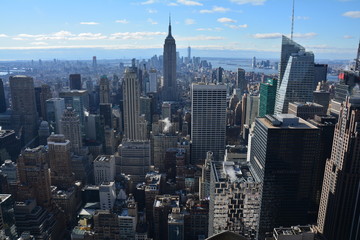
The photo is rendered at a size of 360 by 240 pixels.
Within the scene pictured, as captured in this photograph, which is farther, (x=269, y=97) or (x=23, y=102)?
(x=23, y=102)

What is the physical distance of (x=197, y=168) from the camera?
2603 cm

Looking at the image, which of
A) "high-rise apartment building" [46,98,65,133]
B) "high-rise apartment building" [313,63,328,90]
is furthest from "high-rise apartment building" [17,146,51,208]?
"high-rise apartment building" [313,63,328,90]

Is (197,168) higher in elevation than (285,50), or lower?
lower

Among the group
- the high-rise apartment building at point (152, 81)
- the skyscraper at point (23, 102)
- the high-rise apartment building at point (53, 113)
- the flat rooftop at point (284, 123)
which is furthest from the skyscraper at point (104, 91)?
the flat rooftop at point (284, 123)

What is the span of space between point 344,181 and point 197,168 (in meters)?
14.1

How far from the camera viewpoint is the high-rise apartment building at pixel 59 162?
77.9 feet

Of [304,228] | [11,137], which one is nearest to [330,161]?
[304,228]

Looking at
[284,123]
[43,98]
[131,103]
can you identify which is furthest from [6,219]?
[43,98]

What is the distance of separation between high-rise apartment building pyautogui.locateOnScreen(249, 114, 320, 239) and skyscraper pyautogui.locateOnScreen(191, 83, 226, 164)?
1363 cm

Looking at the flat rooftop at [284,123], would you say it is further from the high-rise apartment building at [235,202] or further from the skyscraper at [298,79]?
the skyscraper at [298,79]

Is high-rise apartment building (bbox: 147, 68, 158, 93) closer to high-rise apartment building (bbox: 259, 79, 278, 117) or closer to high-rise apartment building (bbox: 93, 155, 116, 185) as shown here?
high-rise apartment building (bbox: 259, 79, 278, 117)

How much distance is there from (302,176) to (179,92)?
48.1 metres

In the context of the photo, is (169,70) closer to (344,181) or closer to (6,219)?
(6,219)

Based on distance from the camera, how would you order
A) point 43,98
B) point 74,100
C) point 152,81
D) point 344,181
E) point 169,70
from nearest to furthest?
point 344,181 → point 74,100 → point 43,98 → point 169,70 → point 152,81
